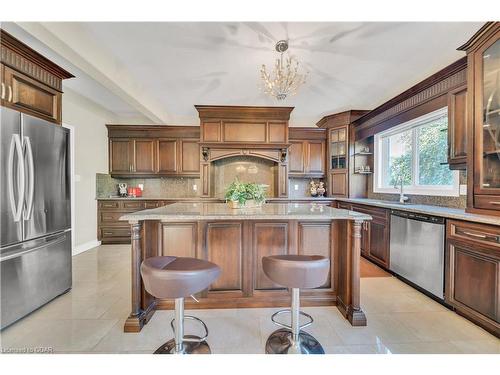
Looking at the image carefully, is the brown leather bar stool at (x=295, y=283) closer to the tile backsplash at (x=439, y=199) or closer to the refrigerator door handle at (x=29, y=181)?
the refrigerator door handle at (x=29, y=181)

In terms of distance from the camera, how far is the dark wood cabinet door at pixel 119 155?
4.71m

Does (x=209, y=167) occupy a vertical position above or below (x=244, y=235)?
above

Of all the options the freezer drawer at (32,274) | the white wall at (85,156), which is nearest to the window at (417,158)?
the freezer drawer at (32,274)

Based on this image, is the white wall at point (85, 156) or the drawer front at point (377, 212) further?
the white wall at point (85, 156)

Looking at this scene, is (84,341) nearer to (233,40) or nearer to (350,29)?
(233,40)

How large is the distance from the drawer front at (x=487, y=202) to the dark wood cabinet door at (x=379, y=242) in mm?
1152

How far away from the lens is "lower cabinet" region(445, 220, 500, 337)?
171 cm

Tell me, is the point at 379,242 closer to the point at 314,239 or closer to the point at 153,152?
the point at 314,239

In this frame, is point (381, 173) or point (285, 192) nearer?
point (381, 173)

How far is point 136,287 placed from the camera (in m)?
1.81

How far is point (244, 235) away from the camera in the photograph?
6.71 feet

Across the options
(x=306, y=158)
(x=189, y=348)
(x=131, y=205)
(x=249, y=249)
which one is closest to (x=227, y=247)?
(x=249, y=249)

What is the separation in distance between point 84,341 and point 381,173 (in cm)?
487
